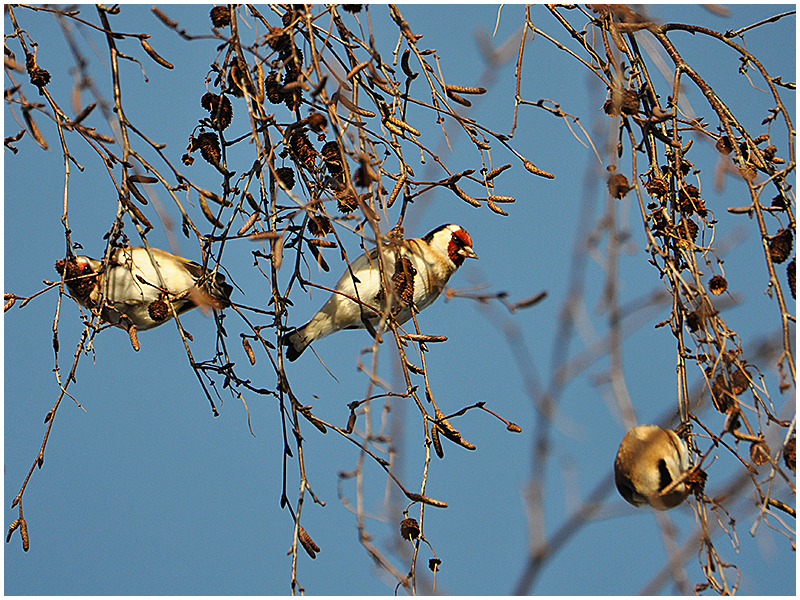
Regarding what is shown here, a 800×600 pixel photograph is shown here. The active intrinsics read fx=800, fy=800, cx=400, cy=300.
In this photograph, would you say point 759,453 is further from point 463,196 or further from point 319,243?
point 319,243

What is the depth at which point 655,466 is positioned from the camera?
1.25 metres

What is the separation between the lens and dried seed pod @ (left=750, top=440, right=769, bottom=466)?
1033mm

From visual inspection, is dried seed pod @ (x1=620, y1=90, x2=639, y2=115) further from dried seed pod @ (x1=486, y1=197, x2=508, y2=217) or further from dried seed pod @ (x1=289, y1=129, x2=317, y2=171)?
dried seed pod @ (x1=289, y1=129, x2=317, y2=171)

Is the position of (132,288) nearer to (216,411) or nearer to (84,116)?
(216,411)

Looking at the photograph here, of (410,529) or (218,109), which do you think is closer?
(410,529)

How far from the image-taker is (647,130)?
128 cm

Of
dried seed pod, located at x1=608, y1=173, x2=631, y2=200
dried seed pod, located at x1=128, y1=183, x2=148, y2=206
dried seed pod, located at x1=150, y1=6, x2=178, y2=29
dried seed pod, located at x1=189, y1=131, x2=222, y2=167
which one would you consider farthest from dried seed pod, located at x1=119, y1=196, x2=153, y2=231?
dried seed pod, located at x1=608, y1=173, x2=631, y2=200

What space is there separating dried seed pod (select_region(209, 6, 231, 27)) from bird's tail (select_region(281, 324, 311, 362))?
24.5 inches

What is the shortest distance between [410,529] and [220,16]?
0.85 metres

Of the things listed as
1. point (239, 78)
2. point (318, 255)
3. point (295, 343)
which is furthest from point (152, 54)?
point (295, 343)

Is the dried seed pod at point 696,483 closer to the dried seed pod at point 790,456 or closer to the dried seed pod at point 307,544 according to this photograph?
the dried seed pod at point 790,456

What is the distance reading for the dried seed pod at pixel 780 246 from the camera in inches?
45.6

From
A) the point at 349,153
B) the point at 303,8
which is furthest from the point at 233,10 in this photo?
the point at 349,153

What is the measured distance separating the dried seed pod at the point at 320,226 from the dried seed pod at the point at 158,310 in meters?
0.34
